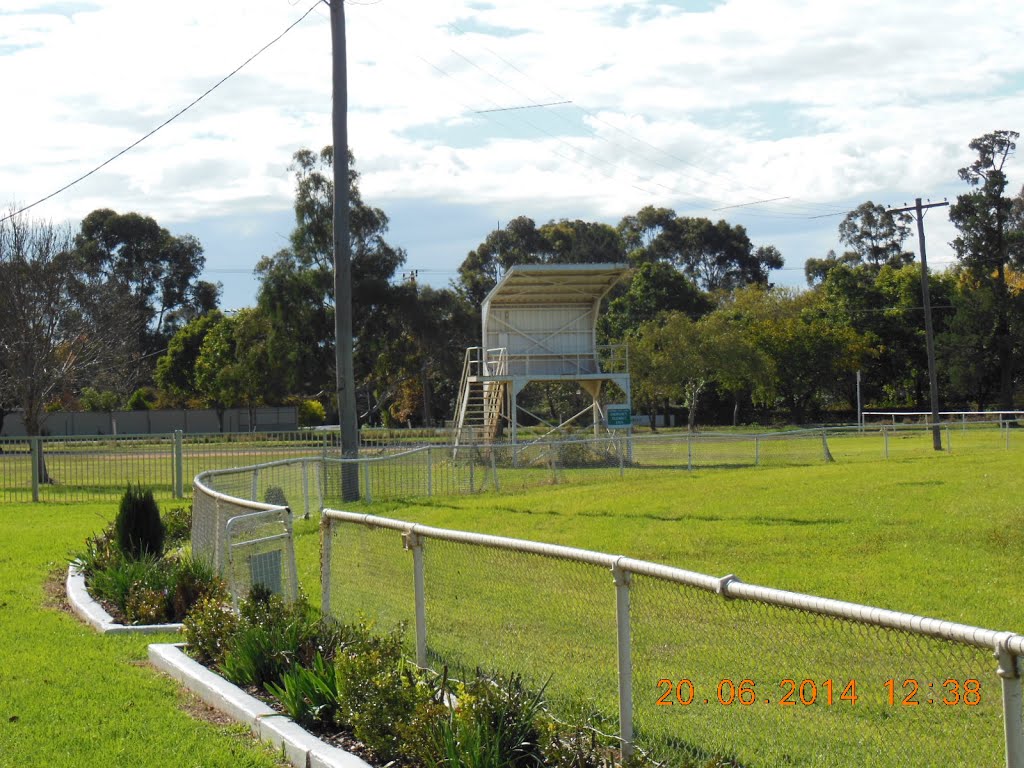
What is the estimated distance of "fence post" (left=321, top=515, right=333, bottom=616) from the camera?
8258mm

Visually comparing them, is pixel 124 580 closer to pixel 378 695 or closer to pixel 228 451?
pixel 378 695

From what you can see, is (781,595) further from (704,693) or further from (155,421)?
(155,421)

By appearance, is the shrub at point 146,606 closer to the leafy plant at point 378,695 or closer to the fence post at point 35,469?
the leafy plant at point 378,695

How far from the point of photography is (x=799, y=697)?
4980mm

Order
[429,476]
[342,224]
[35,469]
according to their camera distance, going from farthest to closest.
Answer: [35,469]
[429,476]
[342,224]

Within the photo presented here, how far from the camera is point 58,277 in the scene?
36.3 metres

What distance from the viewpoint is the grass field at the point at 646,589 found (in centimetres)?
555

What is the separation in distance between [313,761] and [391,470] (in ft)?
55.0

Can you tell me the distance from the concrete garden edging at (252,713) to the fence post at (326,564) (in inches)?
35.9

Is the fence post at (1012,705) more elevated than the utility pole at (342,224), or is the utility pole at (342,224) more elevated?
the utility pole at (342,224)

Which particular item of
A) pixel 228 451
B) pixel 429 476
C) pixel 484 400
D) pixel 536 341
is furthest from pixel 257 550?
pixel 536 341

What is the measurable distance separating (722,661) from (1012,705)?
1808mm

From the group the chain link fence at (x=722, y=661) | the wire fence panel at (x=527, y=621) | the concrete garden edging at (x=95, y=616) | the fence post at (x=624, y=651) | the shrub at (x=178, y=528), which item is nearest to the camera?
the chain link fence at (x=722, y=661)
